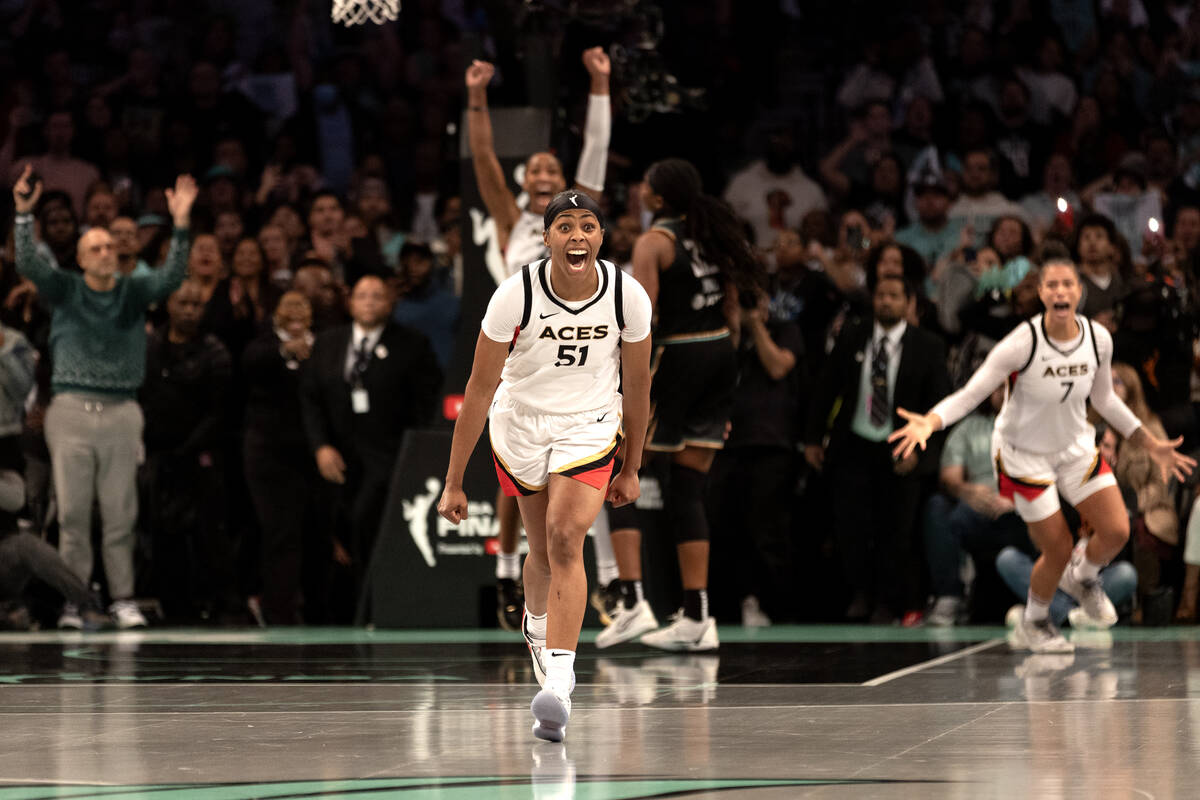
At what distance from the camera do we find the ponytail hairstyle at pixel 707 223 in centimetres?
971

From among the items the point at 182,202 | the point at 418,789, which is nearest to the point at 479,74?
the point at 182,202

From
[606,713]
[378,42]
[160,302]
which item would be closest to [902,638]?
[606,713]

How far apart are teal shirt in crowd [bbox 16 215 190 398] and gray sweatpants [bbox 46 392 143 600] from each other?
14 centimetres

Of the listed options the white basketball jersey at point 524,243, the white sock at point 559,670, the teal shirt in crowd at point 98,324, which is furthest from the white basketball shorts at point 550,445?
the teal shirt in crowd at point 98,324

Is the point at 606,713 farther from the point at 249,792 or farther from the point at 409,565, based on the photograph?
the point at 409,565

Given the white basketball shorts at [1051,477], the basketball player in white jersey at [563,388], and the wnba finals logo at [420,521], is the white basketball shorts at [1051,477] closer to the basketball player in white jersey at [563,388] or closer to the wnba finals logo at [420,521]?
the basketball player in white jersey at [563,388]

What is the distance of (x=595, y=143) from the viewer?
32.6 feet

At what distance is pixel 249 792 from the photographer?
532 centimetres

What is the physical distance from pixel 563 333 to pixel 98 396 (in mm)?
5954

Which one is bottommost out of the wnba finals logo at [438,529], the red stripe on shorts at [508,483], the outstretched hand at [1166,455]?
the wnba finals logo at [438,529]

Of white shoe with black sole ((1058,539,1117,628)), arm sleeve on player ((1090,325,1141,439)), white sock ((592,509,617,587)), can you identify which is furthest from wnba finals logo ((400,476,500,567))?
arm sleeve on player ((1090,325,1141,439))

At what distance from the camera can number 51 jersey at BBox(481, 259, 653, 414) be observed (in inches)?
272

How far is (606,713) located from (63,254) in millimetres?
7494

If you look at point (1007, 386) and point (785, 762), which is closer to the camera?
point (785, 762)
